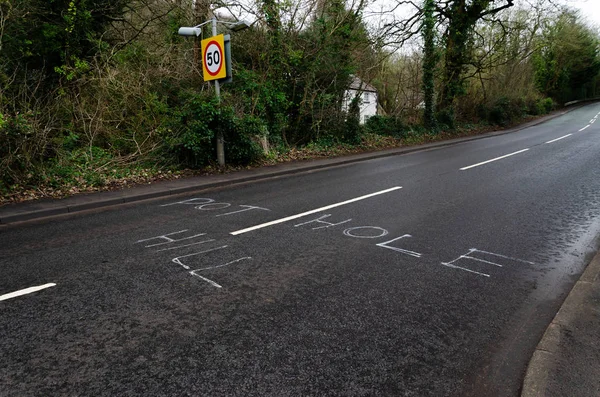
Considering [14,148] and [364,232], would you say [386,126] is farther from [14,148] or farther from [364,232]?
[14,148]

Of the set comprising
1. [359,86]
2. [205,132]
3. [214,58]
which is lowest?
[205,132]

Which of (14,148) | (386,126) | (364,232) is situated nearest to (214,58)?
(14,148)

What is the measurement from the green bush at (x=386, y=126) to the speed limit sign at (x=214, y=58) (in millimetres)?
9562

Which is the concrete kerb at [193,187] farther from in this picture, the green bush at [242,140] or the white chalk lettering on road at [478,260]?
the white chalk lettering on road at [478,260]

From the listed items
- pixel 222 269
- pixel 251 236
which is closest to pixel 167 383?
pixel 222 269

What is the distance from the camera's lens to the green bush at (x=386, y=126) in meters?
19.7

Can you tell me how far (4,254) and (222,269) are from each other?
315 cm

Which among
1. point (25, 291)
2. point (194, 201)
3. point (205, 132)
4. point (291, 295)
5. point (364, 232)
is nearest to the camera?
point (291, 295)

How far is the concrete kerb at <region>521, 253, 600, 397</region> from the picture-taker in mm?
2600

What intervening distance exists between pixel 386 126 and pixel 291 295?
1709 cm

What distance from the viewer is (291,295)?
402 cm

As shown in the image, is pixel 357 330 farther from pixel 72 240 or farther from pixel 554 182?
pixel 554 182

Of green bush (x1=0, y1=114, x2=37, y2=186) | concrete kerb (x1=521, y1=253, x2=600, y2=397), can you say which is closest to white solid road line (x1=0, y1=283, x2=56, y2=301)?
concrete kerb (x1=521, y1=253, x2=600, y2=397)

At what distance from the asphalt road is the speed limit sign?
496 cm
